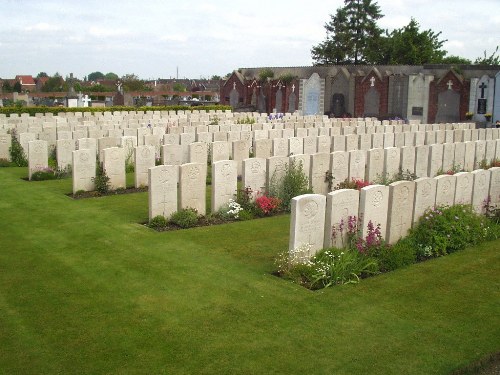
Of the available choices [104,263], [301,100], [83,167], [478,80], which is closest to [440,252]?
[104,263]

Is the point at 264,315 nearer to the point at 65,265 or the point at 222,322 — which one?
the point at 222,322

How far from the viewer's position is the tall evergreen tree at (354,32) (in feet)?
197

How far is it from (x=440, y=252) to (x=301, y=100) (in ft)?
106

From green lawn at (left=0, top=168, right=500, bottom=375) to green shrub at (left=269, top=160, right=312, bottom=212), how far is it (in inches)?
83.5

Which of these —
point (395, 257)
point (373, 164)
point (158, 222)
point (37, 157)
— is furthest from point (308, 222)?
point (37, 157)

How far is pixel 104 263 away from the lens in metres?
7.89

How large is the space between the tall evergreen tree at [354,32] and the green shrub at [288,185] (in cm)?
5091

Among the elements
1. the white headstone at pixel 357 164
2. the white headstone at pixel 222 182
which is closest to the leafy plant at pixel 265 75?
the white headstone at pixel 357 164

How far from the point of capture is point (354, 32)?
60750mm

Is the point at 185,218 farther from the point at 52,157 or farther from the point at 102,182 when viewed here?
the point at 52,157

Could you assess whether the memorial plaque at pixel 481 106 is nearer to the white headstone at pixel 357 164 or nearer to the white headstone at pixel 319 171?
the white headstone at pixel 357 164

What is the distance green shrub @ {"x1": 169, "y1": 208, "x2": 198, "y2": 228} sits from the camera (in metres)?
9.94

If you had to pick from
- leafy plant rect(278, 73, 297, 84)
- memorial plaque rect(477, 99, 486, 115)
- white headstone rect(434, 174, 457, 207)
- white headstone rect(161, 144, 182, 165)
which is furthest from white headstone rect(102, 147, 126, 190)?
leafy plant rect(278, 73, 297, 84)

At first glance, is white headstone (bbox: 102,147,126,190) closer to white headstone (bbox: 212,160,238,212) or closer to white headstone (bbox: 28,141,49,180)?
white headstone (bbox: 28,141,49,180)
